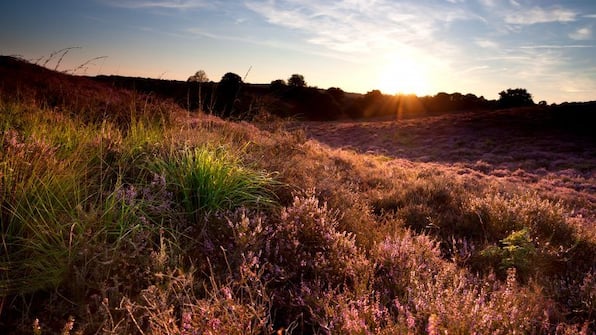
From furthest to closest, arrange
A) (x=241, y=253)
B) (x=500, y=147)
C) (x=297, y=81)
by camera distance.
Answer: (x=297, y=81) → (x=500, y=147) → (x=241, y=253)

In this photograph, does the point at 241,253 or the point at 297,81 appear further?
the point at 297,81

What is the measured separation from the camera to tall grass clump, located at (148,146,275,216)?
4.25 metres

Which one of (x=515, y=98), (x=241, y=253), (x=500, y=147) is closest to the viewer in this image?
(x=241, y=253)

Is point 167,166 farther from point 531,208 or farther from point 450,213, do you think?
point 531,208

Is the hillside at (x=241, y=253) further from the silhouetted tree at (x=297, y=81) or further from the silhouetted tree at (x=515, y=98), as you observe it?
the silhouetted tree at (x=297, y=81)

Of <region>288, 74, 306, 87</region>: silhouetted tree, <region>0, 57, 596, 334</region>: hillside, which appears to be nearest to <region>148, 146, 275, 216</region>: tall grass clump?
<region>0, 57, 596, 334</region>: hillside

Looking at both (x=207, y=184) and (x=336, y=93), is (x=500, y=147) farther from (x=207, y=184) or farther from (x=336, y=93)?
(x=336, y=93)

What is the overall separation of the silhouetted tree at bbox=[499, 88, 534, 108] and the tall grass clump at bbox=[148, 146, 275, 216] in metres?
56.6

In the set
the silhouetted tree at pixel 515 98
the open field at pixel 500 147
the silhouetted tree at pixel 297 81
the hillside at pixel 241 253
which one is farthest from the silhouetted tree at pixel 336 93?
the hillside at pixel 241 253

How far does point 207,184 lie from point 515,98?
191 ft

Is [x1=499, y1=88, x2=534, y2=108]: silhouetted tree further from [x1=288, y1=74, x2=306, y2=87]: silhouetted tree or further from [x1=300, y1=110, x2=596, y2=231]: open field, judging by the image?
[x1=288, y1=74, x2=306, y2=87]: silhouetted tree

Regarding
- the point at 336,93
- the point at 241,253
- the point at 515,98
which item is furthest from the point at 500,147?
the point at 336,93

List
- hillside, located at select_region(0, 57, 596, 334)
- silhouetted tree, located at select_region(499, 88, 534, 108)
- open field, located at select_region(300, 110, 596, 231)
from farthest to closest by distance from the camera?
silhouetted tree, located at select_region(499, 88, 534, 108), open field, located at select_region(300, 110, 596, 231), hillside, located at select_region(0, 57, 596, 334)

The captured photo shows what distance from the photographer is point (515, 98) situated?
5231cm
